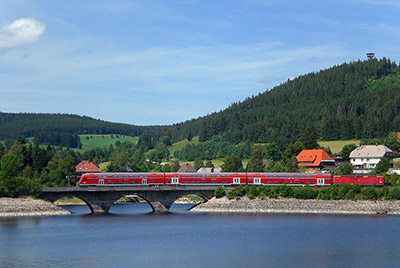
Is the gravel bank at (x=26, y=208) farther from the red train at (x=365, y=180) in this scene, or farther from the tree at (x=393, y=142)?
the tree at (x=393, y=142)

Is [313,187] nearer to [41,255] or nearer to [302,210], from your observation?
[302,210]

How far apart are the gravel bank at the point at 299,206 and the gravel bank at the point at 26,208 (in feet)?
82.0

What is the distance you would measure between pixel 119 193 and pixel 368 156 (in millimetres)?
69520

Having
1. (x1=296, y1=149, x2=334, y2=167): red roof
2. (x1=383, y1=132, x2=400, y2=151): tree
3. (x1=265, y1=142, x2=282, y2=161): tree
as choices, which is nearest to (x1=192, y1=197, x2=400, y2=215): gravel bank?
(x1=296, y1=149, x2=334, y2=167): red roof

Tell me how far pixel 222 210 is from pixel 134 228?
24.7m

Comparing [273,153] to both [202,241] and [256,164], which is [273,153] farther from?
[202,241]

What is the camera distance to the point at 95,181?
10400cm

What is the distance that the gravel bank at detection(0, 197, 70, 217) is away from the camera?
9238 centimetres

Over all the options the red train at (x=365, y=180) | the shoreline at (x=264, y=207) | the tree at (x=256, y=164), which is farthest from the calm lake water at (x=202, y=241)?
the tree at (x=256, y=164)

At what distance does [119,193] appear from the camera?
3944 inches

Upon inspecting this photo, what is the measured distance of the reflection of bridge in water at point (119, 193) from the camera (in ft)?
319

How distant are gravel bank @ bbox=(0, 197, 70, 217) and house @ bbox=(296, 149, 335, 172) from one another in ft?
220

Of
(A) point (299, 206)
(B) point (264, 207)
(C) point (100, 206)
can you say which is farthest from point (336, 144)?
(C) point (100, 206)

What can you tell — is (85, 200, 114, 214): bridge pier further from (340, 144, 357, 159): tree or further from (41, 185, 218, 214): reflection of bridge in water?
(340, 144, 357, 159): tree
